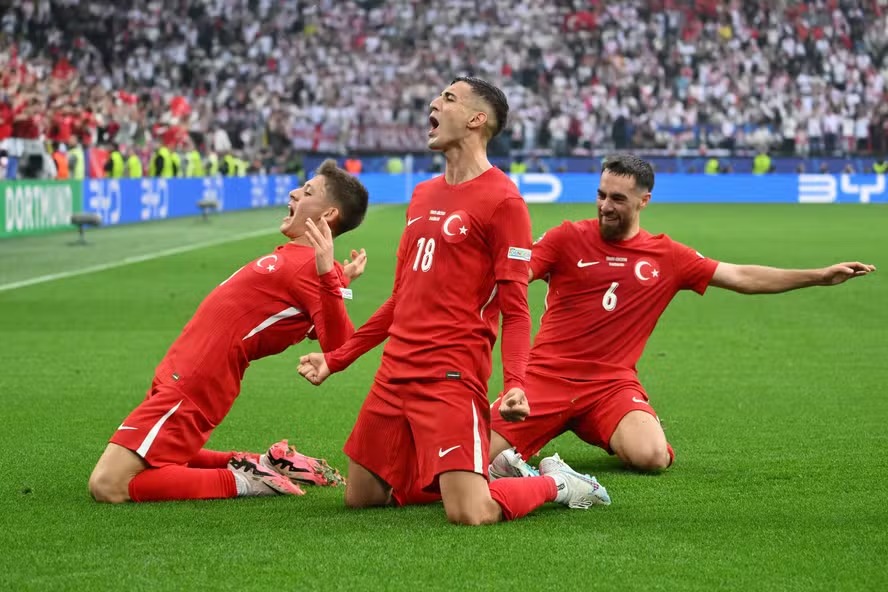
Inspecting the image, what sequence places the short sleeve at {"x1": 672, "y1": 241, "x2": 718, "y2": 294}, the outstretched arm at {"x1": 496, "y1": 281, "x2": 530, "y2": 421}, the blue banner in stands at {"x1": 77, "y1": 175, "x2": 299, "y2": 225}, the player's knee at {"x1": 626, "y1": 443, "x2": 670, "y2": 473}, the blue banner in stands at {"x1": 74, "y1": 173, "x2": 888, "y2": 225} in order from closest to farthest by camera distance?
the outstretched arm at {"x1": 496, "y1": 281, "x2": 530, "y2": 421}, the player's knee at {"x1": 626, "y1": 443, "x2": 670, "y2": 473}, the short sleeve at {"x1": 672, "y1": 241, "x2": 718, "y2": 294}, the blue banner in stands at {"x1": 77, "y1": 175, "x2": 299, "y2": 225}, the blue banner in stands at {"x1": 74, "y1": 173, "x2": 888, "y2": 225}

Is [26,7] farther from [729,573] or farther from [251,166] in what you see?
[729,573]

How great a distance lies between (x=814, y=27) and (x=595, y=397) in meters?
45.8

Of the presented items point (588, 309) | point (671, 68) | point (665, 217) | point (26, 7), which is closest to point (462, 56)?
point (671, 68)

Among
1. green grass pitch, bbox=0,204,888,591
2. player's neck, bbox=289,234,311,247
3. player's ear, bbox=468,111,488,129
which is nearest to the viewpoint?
green grass pitch, bbox=0,204,888,591

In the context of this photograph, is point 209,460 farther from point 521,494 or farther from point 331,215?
point 521,494

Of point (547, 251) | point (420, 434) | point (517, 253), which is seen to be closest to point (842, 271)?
point (547, 251)

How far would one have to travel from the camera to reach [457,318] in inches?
231

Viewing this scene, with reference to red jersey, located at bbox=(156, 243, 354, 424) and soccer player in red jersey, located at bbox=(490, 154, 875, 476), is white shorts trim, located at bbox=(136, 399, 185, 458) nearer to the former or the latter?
red jersey, located at bbox=(156, 243, 354, 424)

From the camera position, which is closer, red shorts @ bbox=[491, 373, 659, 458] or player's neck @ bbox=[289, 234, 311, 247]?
player's neck @ bbox=[289, 234, 311, 247]

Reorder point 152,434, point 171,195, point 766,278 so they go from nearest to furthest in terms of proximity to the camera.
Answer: point 152,434 → point 766,278 → point 171,195

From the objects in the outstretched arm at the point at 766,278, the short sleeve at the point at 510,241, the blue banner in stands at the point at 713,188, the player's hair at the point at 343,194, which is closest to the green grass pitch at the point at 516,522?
the outstretched arm at the point at 766,278

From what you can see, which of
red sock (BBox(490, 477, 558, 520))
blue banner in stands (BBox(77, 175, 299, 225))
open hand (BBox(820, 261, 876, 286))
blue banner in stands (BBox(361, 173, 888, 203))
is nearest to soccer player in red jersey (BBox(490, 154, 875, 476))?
open hand (BBox(820, 261, 876, 286))

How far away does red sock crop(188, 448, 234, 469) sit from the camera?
6925 mm

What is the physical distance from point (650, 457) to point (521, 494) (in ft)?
4.23
